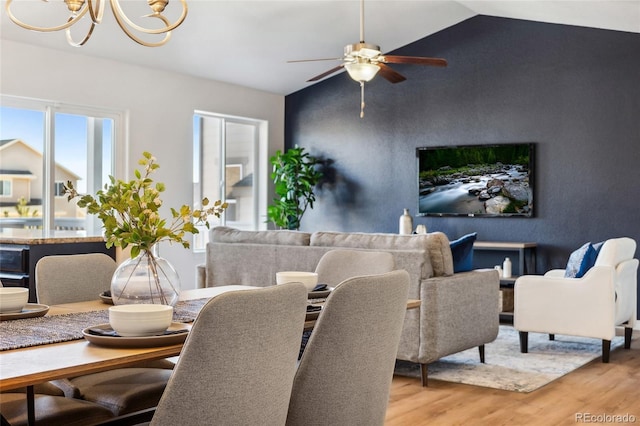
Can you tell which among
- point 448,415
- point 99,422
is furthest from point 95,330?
point 448,415

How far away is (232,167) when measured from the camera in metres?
8.91

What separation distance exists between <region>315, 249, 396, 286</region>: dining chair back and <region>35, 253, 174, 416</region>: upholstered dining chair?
82 cm

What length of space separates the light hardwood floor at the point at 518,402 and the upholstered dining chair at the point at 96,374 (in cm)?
150

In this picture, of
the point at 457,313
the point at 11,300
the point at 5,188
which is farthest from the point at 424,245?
the point at 5,188

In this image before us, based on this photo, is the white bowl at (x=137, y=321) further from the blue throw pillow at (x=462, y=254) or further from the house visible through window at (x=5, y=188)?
the house visible through window at (x=5, y=188)

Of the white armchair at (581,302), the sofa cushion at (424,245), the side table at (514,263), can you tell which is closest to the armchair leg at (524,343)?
the white armchair at (581,302)

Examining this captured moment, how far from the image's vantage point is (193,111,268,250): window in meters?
8.41

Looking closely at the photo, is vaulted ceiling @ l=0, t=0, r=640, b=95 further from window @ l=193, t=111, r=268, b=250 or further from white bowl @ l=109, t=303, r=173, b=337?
white bowl @ l=109, t=303, r=173, b=337

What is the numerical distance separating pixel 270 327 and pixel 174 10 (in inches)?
208

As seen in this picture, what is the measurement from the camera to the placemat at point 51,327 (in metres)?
1.93

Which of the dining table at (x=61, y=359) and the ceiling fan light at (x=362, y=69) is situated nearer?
the dining table at (x=61, y=359)

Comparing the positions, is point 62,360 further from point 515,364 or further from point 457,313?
point 515,364

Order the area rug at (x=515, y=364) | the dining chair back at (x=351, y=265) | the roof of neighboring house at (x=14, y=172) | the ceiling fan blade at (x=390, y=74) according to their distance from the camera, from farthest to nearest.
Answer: the roof of neighboring house at (x=14, y=172)
the ceiling fan blade at (x=390, y=74)
the area rug at (x=515, y=364)
the dining chair back at (x=351, y=265)

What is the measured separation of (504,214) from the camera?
→ 7688 millimetres
